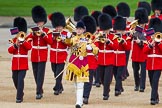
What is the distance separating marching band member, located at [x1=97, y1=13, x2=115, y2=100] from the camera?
16.6 metres

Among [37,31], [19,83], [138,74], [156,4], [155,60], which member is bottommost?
[138,74]

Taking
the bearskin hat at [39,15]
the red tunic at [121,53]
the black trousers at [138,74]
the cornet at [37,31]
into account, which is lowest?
the black trousers at [138,74]

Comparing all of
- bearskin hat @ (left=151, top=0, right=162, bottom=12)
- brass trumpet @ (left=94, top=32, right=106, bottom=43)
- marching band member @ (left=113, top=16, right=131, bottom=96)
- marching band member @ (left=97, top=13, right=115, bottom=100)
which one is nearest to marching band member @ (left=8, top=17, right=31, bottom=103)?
brass trumpet @ (left=94, top=32, right=106, bottom=43)

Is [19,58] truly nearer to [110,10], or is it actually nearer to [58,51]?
[58,51]

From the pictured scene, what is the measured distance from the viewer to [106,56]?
657 inches

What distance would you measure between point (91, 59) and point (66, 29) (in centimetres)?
97

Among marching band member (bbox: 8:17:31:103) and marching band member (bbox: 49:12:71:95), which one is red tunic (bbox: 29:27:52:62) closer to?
marching band member (bbox: 49:12:71:95)

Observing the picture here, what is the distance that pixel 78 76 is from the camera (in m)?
15.2

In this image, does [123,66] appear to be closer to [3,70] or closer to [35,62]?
[35,62]

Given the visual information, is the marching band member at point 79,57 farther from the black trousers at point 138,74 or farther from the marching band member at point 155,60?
the black trousers at point 138,74

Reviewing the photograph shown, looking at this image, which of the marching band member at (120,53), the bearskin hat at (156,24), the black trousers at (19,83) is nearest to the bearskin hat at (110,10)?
the marching band member at (120,53)

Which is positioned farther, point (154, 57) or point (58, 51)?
point (58, 51)

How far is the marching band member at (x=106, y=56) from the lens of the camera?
16562 mm

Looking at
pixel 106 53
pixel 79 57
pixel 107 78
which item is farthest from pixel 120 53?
pixel 79 57
